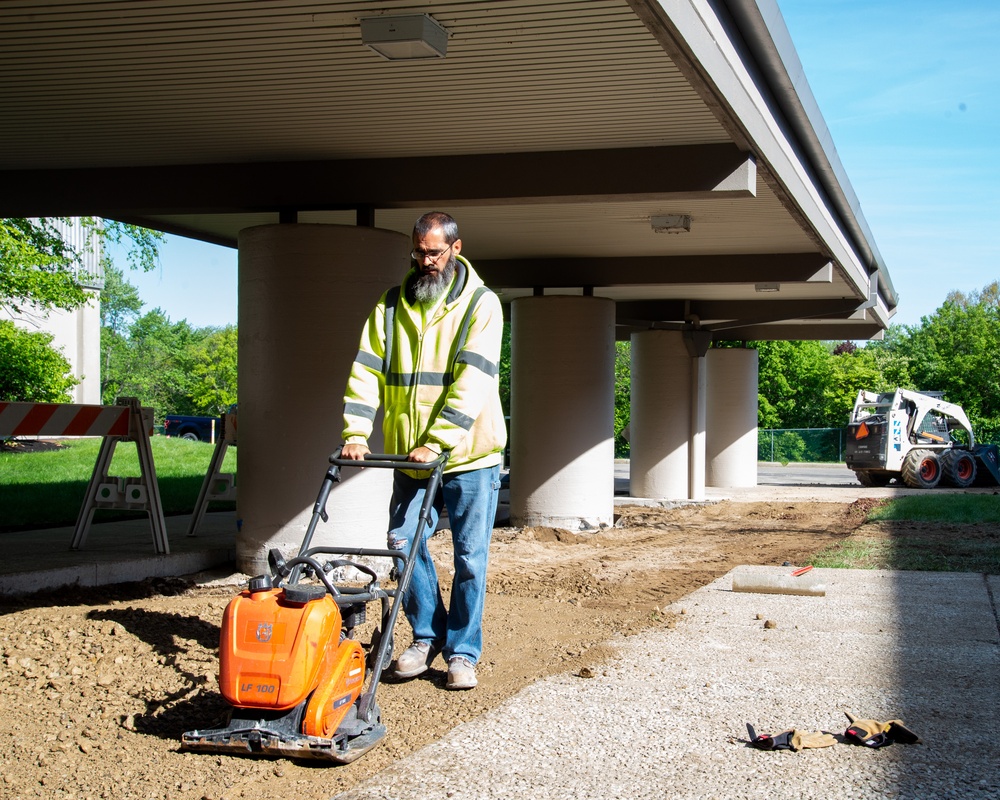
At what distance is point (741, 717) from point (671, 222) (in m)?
7.54

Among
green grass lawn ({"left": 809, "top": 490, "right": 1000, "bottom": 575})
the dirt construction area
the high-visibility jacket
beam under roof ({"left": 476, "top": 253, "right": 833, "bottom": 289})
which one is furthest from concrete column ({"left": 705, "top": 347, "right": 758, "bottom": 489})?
the high-visibility jacket

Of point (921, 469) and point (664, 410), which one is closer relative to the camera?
point (664, 410)

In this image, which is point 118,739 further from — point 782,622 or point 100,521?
point 100,521

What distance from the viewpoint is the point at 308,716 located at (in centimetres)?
404

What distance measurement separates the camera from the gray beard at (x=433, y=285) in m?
5.06

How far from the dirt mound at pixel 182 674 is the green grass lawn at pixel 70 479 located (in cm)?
521

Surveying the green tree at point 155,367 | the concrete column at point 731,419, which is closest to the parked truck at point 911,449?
the concrete column at point 731,419

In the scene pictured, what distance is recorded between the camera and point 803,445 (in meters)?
46.4

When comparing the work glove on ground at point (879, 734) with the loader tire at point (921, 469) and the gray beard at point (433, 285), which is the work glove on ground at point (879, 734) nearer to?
the gray beard at point (433, 285)

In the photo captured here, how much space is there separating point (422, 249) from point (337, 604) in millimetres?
1684

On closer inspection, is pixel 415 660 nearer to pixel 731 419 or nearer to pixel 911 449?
pixel 731 419

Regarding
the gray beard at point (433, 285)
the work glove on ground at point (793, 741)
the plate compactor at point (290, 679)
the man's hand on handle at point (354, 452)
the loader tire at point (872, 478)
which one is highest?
the gray beard at point (433, 285)

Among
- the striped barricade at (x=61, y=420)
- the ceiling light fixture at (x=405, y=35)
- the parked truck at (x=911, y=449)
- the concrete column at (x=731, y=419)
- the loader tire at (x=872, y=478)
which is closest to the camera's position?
the ceiling light fixture at (x=405, y=35)

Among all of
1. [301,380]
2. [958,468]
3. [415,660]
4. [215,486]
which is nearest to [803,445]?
[958,468]
